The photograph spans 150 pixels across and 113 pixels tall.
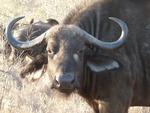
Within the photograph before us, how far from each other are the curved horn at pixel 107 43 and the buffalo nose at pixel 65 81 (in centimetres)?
72

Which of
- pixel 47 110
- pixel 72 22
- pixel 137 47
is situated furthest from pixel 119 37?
pixel 47 110

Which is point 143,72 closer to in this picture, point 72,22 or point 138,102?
point 138,102

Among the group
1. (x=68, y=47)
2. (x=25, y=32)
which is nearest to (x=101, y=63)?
(x=68, y=47)

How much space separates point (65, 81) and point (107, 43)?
94 centimetres

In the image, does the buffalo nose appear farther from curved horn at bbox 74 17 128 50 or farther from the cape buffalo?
the cape buffalo

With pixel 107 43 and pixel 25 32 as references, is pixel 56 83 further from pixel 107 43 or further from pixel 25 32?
pixel 25 32

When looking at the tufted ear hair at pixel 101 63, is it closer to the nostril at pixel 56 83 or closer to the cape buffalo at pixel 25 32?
the nostril at pixel 56 83

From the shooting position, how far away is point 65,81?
5.61 metres

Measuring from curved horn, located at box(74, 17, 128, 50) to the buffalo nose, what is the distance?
724mm

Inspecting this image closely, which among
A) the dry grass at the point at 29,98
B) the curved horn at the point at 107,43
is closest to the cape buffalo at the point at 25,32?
the dry grass at the point at 29,98

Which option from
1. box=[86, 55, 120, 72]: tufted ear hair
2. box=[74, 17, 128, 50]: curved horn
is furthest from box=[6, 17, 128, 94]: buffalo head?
box=[86, 55, 120, 72]: tufted ear hair

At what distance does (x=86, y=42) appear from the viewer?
245 inches

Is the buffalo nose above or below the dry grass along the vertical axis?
above

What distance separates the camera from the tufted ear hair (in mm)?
6235
